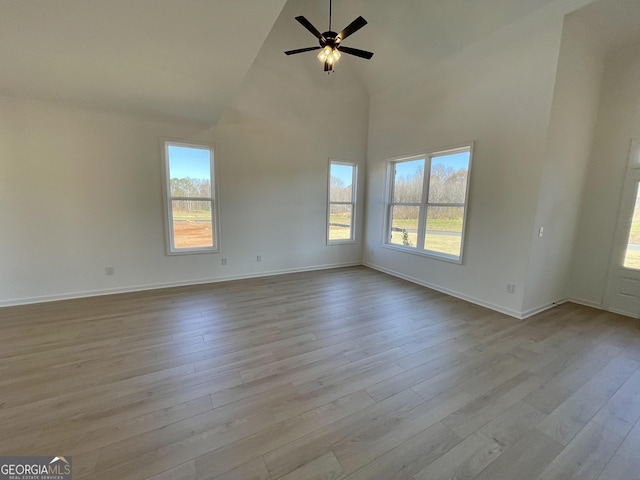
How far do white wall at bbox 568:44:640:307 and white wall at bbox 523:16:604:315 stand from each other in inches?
4.9

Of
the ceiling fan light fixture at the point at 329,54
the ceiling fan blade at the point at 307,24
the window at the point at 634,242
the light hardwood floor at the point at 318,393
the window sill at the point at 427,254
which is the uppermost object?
the ceiling fan blade at the point at 307,24

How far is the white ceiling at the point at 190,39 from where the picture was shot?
5.86 ft

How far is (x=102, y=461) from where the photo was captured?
1.42 metres

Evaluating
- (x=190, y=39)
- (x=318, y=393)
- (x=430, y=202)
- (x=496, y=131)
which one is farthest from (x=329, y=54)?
(x=318, y=393)

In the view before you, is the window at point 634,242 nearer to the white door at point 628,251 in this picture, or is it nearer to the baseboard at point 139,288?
the white door at point 628,251

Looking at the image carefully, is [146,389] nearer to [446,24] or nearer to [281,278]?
[281,278]

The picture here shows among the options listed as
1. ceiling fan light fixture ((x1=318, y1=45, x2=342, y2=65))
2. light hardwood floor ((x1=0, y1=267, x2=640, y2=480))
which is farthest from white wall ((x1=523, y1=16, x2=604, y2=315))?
ceiling fan light fixture ((x1=318, y1=45, x2=342, y2=65))

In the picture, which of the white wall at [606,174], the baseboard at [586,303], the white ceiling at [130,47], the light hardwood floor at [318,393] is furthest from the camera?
the baseboard at [586,303]

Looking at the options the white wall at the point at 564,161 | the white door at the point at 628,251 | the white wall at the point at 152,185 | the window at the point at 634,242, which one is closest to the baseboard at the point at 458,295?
the white wall at the point at 564,161

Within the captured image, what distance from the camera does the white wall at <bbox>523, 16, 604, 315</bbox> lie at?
3051mm

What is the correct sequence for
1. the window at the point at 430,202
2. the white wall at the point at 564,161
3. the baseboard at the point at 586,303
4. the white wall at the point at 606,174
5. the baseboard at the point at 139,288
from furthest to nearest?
the window at the point at 430,202
the baseboard at the point at 586,303
the baseboard at the point at 139,288
the white wall at the point at 606,174
the white wall at the point at 564,161

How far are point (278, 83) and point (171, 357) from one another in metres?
4.56

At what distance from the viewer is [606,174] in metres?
3.60

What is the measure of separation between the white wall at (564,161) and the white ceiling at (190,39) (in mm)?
310
